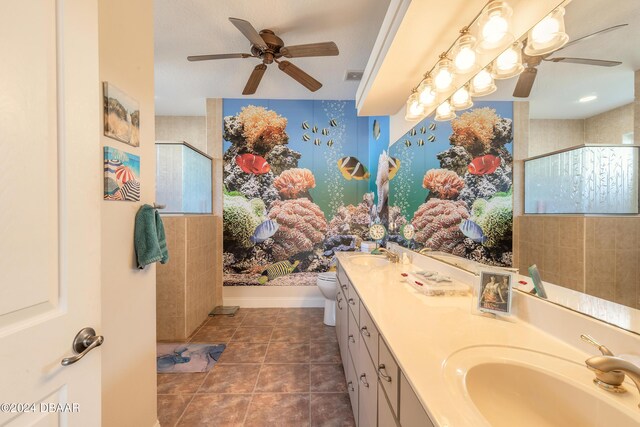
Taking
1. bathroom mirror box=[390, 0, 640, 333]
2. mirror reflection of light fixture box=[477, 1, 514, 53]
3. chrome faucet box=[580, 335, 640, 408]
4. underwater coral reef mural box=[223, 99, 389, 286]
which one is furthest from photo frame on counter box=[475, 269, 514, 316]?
underwater coral reef mural box=[223, 99, 389, 286]

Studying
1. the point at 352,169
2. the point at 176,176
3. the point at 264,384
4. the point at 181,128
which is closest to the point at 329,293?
the point at 264,384

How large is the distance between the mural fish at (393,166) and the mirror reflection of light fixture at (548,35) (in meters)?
1.50

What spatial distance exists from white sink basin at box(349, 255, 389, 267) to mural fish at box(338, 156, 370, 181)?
1.29 metres

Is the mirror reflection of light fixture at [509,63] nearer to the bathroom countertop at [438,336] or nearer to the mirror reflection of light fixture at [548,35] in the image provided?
the mirror reflection of light fixture at [548,35]

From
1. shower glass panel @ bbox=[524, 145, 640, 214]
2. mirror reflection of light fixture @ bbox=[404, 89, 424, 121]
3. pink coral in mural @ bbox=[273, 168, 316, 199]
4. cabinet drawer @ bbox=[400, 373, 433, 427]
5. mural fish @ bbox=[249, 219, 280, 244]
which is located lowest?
cabinet drawer @ bbox=[400, 373, 433, 427]

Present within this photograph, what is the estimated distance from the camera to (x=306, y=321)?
2998 mm

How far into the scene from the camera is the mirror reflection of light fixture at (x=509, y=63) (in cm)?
110

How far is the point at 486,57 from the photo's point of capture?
1.31 meters

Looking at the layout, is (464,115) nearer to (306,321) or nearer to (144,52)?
(144,52)

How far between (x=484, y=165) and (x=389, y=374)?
1.09 metres

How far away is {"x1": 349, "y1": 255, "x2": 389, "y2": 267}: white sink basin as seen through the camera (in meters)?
2.32

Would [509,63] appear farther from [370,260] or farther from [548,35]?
[370,260]

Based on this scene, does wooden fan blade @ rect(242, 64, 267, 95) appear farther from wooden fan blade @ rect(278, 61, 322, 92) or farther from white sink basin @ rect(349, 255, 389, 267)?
white sink basin @ rect(349, 255, 389, 267)

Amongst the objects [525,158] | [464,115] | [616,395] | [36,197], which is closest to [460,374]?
[616,395]
